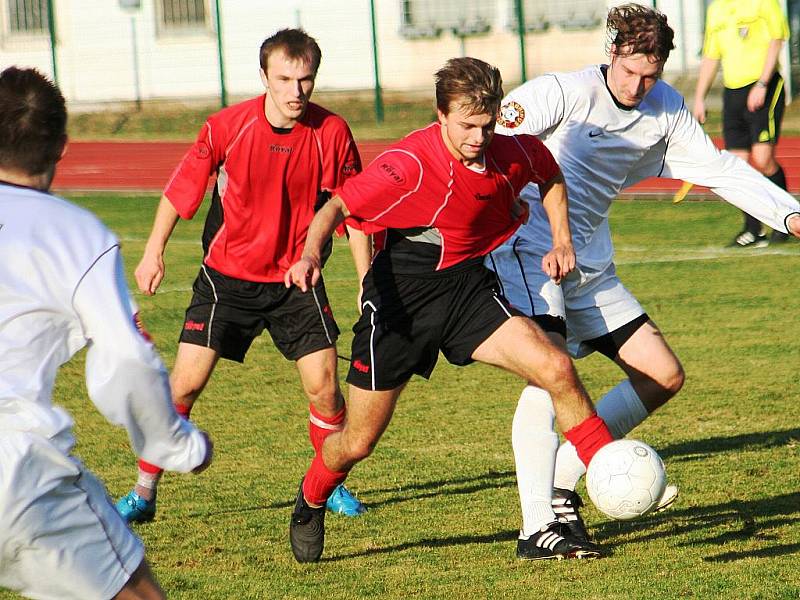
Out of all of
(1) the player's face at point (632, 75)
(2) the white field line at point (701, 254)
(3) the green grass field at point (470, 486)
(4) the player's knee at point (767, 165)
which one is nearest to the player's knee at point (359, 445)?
Result: (3) the green grass field at point (470, 486)

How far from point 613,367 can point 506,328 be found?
358 centimetres

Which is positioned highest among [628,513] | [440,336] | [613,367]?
[440,336]

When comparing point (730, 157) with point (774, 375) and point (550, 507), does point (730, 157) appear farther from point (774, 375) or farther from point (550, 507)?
point (774, 375)

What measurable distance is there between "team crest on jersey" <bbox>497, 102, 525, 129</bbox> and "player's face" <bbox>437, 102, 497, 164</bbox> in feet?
1.52

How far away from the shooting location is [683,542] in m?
4.94

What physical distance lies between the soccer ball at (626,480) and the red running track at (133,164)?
37.3ft

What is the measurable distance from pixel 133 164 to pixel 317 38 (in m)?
6.17

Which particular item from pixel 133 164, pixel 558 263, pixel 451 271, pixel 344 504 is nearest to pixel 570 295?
pixel 558 263

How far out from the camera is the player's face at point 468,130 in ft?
14.8

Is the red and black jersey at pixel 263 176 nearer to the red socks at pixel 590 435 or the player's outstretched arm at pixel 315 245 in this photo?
the player's outstretched arm at pixel 315 245

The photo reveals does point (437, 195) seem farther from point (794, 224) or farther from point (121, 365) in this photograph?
point (121, 365)

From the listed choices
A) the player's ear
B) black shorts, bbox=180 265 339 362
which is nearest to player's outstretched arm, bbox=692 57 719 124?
black shorts, bbox=180 265 339 362

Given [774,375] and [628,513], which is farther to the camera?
[774,375]

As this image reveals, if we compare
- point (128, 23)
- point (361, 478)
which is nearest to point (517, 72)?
point (128, 23)
